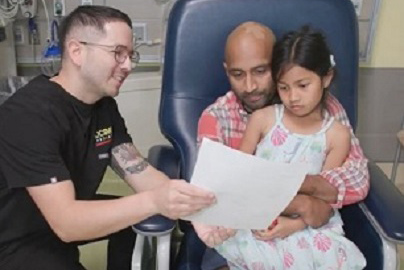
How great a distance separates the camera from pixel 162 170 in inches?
62.7

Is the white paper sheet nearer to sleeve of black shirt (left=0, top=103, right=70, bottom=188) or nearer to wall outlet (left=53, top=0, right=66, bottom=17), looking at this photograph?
sleeve of black shirt (left=0, top=103, right=70, bottom=188)

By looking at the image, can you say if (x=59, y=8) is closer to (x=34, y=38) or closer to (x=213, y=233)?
(x=34, y=38)

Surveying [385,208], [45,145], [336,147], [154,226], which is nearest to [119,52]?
[45,145]

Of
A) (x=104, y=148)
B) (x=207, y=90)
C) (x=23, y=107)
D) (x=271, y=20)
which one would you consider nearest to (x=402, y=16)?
(x=271, y=20)

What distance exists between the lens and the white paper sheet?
961mm

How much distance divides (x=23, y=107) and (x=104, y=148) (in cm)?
29

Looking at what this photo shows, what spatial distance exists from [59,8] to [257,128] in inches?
54.1

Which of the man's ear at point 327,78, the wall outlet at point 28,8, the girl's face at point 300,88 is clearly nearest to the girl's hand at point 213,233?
the girl's face at point 300,88

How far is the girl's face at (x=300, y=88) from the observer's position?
4.48 feet

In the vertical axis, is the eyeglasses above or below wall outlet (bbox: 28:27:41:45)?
above

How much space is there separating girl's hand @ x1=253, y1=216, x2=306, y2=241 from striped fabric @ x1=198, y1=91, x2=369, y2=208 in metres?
0.15

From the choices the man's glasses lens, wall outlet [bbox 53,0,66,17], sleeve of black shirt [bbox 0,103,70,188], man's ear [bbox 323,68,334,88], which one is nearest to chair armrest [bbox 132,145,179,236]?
sleeve of black shirt [bbox 0,103,70,188]

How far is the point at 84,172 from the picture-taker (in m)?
1.41

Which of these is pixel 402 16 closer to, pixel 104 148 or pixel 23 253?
pixel 104 148
